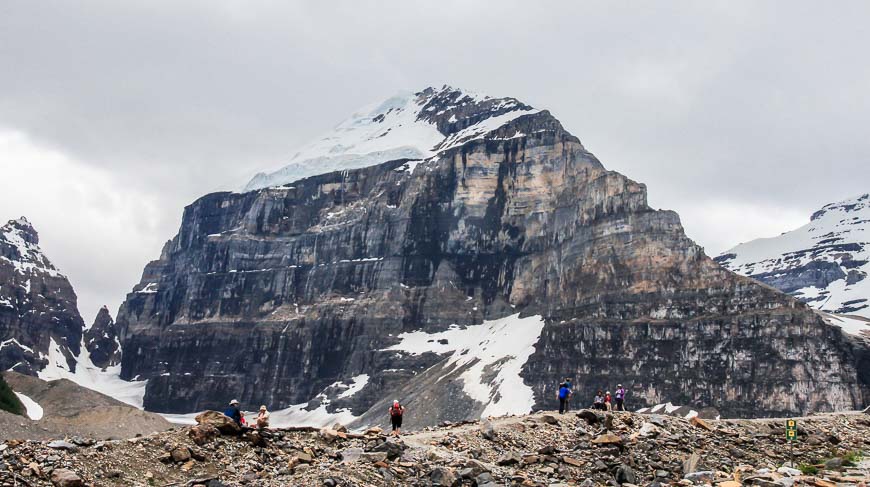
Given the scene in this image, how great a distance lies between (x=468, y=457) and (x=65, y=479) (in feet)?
45.7

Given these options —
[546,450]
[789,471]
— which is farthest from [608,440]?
[789,471]

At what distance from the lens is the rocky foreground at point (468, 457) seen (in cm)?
3119

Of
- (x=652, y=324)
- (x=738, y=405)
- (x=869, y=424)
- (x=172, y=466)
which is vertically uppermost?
(x=652, y=324)

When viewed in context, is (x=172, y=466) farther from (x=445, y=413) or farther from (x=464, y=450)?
(x=445, y=413)

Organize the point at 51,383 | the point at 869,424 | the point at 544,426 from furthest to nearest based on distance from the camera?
1. the point at 51,383
2. the point at 869,424
3. the point at 544,426

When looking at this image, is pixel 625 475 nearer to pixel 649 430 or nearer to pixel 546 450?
pixel 546 450

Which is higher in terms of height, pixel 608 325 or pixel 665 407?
pixel 608 325

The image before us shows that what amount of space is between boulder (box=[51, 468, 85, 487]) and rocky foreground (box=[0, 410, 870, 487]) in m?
0.05

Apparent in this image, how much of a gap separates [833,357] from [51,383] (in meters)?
134

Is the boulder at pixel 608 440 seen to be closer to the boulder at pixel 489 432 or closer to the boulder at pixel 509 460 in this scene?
the boulder at pixel 509 460

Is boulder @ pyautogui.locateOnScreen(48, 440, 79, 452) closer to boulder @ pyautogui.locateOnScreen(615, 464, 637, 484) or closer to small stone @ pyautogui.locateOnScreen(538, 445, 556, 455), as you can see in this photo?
small stone @ pyautogui.locateOnScreen(538, 445, 556, 455)

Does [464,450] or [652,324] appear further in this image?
[652,324]

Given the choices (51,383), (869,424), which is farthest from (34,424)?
(51,383)

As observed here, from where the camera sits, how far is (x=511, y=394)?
183 metres
